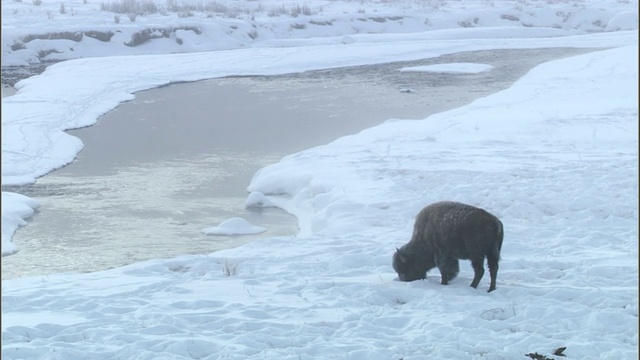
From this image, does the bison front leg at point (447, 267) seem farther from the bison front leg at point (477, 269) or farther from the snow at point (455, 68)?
the snow at point (455, 68)

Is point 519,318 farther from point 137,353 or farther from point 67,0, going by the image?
point 67,0

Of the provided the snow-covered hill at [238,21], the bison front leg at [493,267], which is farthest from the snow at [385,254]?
the snow-covered hill at [238,21]

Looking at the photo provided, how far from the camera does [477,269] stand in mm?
7371

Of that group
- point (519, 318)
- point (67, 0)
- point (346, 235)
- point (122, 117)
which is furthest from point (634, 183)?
point (67, 0)

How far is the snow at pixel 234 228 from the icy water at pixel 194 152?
0.54 ft

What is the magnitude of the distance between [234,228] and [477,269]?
502 centimetres

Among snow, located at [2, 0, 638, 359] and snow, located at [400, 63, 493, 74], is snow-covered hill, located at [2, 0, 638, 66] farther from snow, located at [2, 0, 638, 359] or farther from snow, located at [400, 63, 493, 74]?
snow, located at [400, 63, 493, 74]

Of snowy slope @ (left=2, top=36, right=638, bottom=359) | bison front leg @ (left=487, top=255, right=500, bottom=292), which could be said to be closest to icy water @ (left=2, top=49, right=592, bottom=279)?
snowy slope @ (left=2, top=36, right=638, bottom=359)

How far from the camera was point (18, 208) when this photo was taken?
41.5 feet

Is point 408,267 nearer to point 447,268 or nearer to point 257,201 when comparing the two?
point 447,268

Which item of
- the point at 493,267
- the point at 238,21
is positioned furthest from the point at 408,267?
the point at 238,21

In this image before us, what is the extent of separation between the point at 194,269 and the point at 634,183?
682cm

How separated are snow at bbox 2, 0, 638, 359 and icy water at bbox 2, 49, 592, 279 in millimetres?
560

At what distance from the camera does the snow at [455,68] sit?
29516mm
